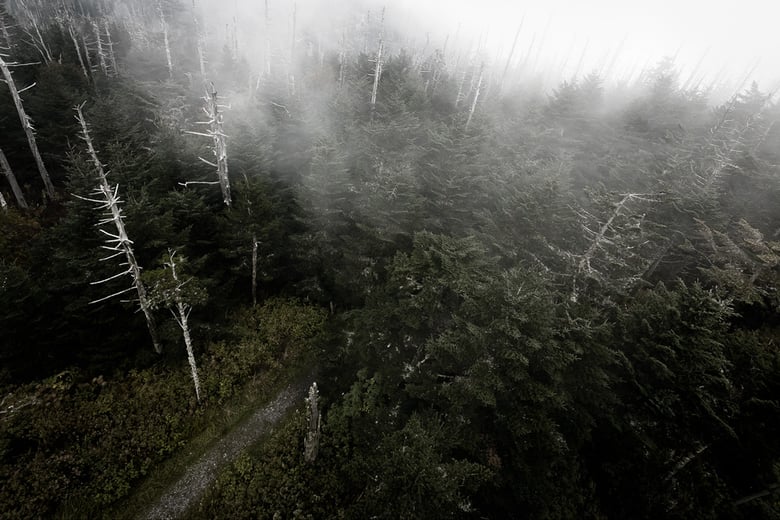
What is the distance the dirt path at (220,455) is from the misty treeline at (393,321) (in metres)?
0.63

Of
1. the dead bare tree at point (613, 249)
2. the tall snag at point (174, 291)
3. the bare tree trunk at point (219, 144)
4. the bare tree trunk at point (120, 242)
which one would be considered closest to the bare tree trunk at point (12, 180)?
the bare tree trunk at point (120, 242)

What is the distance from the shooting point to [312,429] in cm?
1431

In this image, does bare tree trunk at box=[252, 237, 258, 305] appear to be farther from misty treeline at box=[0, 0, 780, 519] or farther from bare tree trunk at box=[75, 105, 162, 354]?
bare tree trunk at box=[75, 105, 162, 354]

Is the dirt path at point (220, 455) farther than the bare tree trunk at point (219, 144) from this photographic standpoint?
No

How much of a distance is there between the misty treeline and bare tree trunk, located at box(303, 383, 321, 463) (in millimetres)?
237

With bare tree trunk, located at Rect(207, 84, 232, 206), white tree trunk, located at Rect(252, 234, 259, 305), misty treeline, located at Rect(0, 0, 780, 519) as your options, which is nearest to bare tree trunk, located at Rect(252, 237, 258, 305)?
white tree trunk, located at Rect(252, 234, 259, 305)

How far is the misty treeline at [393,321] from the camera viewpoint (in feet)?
35.6

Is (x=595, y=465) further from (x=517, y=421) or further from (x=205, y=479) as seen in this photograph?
(x=205, y=479)

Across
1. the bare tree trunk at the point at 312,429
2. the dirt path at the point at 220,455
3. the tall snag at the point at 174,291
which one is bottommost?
the dirt path at the point at 220,455

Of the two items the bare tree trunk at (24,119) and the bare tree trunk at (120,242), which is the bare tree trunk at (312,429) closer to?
the bare tree trunk at (120,242)

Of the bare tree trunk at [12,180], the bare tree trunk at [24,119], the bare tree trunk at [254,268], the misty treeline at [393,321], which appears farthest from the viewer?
the bare tree trunk at [12,180]

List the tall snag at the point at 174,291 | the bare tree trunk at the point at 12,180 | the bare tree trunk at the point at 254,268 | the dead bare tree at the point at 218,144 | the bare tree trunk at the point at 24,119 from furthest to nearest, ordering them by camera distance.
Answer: the bare tree trunk at the point at 12,180
the bare tree trunk at the point at 24,119
the bare tree trunk at the point at 254,268
the dead bare tree at the point at 218,144
the tall snag at the point at 174,291

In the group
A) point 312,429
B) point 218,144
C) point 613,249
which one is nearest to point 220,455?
point 312,429

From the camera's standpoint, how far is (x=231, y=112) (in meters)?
30.5
